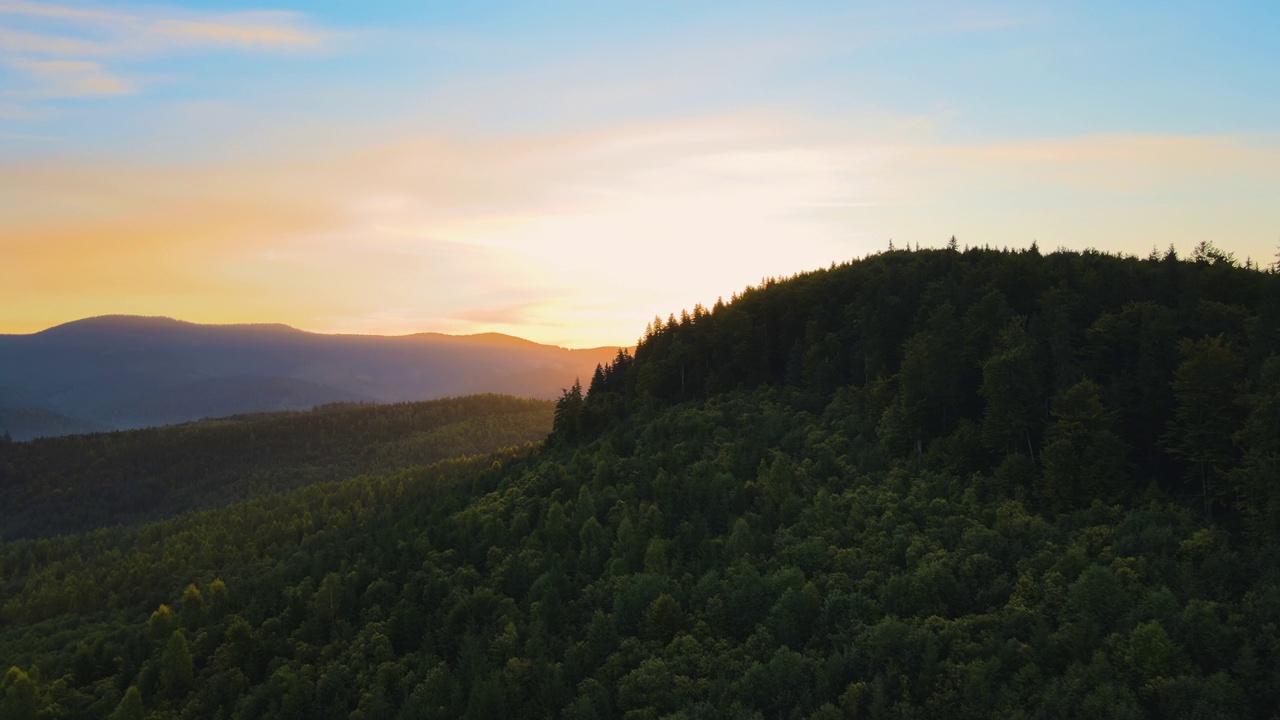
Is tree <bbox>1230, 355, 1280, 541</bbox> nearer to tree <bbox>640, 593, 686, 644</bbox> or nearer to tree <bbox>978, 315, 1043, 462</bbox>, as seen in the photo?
tree <bbox>978, 315, 1043, 462</bbox>

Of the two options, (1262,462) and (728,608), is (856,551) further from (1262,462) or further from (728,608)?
(1262,462)

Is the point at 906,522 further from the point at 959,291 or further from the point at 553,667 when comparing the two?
the point at 959,291

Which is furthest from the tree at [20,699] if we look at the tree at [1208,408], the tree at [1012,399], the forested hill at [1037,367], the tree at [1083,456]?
the tree at [1208,408]

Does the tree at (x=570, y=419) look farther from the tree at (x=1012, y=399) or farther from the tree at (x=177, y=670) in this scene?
the tree at (x=1012, y=399)

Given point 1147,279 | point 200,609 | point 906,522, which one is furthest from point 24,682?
point 1147,279

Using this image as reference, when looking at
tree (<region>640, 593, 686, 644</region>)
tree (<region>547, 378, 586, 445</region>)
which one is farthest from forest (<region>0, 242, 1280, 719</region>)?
tree (<region>547, 378, 586, 445</region>)
